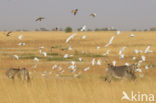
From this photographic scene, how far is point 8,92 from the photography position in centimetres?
928

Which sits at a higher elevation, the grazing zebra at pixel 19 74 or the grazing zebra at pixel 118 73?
the grazing zebra at pixel 19 74

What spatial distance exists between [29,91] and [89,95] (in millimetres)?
1584

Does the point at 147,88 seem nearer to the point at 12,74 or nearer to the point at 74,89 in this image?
the point at 74,89

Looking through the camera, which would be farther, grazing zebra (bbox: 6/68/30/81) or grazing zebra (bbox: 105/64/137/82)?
grazing zebra (bbox: 105/64/137/82)

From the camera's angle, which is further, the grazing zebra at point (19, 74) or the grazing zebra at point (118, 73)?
the grazing zebra at point (118, 73)

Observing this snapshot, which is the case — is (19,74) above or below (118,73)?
above

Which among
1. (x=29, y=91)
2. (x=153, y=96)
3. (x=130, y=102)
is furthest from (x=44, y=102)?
(x=153, y=96)

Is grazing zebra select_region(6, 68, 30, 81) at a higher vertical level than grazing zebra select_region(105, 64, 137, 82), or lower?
higher

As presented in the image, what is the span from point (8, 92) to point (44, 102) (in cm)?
161

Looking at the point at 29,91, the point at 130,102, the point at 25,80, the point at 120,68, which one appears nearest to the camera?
the point at 130,102

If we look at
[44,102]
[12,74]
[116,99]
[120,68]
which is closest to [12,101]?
[44,102]

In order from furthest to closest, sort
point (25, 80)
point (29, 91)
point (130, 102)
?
point (25, 80) < point (29, 91) < point (130, 102)

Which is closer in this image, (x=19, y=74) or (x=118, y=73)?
(x=19, y=74)

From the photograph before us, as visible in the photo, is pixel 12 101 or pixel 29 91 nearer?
pixel 12 101
